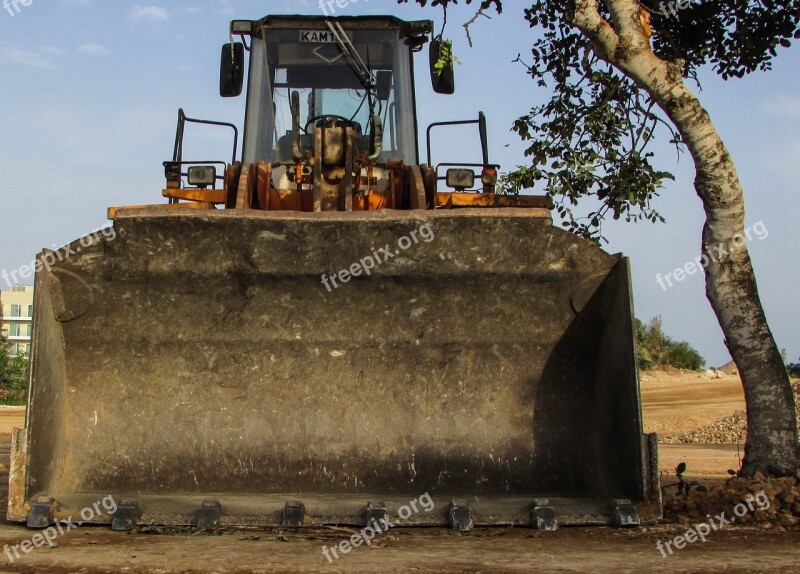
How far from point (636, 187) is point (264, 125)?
2.54 m

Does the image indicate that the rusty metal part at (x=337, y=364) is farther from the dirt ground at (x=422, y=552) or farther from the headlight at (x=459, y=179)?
the headlight at (x=459, y=179)

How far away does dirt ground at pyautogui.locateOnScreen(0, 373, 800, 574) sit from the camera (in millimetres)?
3305


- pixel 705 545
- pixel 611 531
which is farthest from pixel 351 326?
pixel 705 545

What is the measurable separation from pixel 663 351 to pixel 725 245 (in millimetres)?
21000

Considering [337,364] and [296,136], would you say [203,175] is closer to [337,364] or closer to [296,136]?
[296,136]

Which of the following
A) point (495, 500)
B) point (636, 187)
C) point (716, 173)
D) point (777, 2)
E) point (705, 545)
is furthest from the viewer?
point (636, 187)

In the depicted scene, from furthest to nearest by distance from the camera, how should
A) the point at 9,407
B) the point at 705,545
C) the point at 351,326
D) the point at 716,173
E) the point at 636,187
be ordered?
the point at 9,407, the point at 636,187, the point at 716,173, the point at 351,326, the point at 705,545

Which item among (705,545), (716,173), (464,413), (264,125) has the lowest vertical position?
(705,545)

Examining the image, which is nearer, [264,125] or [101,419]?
[101,419]

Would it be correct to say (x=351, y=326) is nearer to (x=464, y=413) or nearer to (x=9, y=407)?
(x=464, y=413)

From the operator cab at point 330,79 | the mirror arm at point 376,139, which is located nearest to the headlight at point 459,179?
the mirror arm at point 376,139

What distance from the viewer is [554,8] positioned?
6723mm
